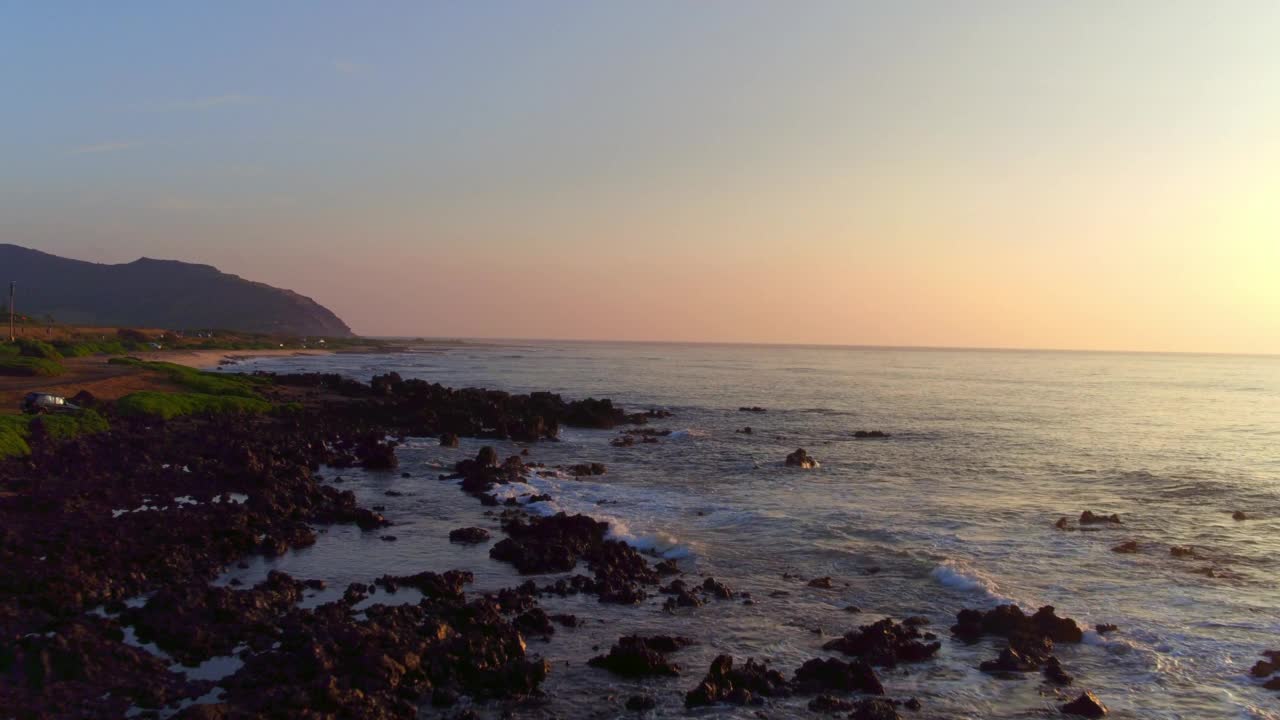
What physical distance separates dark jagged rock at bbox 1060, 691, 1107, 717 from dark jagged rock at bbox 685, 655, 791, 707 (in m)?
3.78

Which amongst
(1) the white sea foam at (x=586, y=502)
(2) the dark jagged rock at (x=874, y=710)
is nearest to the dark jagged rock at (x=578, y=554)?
(1) the white sea foam at (x=586, y=502)

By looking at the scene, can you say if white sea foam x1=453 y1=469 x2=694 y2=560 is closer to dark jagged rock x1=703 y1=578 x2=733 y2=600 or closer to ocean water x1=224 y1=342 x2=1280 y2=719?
ocean water x1=224 y1=342 x2=1280 y2=719

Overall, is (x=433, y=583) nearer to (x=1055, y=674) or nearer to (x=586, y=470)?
(x=1055, y=674)

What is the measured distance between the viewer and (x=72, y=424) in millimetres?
32000

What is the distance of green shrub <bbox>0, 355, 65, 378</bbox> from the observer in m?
46.1

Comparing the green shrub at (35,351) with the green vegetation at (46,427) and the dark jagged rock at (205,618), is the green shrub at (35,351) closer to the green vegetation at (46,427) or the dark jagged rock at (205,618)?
the green vegetation at (46,427)

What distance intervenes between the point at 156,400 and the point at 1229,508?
1741 inches

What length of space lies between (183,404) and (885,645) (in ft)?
126

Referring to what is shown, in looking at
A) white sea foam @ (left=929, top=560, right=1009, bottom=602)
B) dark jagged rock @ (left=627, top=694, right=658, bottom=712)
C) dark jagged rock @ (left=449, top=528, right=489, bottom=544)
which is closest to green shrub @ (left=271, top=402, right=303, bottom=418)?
dark jagged rock @ (left=449, top=528, right=489, bottom=544)

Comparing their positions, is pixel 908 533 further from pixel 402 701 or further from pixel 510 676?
pixel 402 701

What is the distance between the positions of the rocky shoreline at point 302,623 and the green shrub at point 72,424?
648cm

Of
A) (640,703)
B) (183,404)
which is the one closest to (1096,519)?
(640,703)

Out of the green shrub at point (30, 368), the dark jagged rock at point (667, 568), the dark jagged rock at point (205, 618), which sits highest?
the green shrub at point (30, 368)

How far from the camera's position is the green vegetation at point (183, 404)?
3894cm
